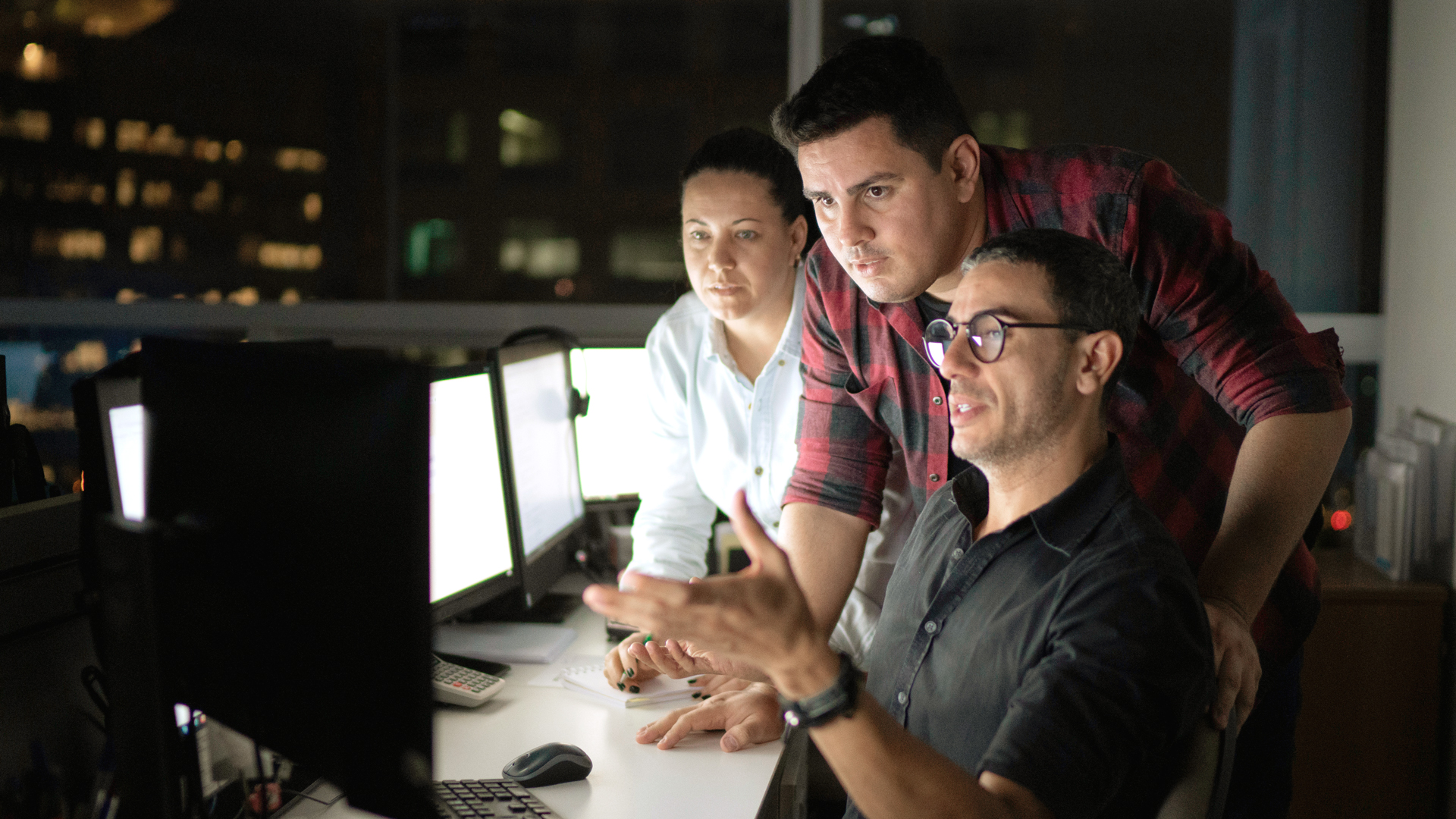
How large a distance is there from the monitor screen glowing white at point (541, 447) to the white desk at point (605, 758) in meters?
0.36

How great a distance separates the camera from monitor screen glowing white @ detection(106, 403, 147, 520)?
1.19 m

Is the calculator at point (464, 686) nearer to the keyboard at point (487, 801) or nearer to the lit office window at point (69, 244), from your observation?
the keyboard at point (487, 801)

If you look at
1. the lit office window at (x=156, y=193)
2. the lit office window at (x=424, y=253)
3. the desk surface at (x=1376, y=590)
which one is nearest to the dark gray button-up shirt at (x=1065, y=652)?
the desk surface at (x=1376, y=590)

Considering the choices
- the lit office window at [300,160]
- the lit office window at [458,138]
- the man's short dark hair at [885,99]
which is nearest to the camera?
the man's short dark hair at [885,99]

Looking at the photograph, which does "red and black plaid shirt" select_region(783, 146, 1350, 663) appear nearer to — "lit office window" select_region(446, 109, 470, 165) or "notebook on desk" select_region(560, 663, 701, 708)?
"notebook on desk" select_region(560, 663, 701, 708)

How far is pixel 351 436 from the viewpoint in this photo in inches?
29.6

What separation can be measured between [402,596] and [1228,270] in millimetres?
1109

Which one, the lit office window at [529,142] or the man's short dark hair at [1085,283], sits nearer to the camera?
the man's short dark hair at [1085,283]

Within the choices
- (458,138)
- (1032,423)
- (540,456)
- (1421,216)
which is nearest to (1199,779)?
(1032,423)

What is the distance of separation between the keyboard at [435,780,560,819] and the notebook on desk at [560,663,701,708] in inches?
13.3

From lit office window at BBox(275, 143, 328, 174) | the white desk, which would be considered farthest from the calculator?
lit office window at BBox(275, 143, 328, 174)

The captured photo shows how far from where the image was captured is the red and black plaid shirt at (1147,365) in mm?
1295

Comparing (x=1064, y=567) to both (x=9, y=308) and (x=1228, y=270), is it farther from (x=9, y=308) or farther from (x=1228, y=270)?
(x=9, y=308)

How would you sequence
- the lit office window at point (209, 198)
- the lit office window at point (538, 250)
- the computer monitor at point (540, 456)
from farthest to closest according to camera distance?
the lit office window at point (538, 250) < the lit office window at point (209, 198) < the computer monitor at point (540, 456)
